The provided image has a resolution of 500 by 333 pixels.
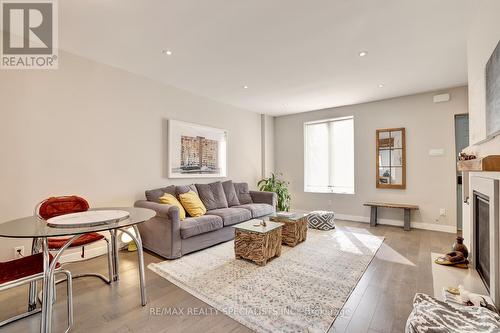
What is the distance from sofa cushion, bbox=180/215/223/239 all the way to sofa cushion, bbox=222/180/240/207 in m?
1.07

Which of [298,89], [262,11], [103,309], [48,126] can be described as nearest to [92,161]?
[48,126]

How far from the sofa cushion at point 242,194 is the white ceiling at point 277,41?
198 cm

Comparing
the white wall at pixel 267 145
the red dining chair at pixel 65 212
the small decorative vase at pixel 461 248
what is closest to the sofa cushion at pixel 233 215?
the red dining chair at pixel 65 212

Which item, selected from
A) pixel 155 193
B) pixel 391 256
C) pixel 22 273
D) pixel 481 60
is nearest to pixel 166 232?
pixel 155 193

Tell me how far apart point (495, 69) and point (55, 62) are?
13.9 feet

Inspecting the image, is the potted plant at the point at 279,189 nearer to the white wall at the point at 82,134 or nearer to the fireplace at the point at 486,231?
the white wall at the point at 82,134

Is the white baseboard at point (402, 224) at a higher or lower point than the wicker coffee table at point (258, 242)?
lower

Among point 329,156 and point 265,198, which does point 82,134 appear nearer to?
point 265,198

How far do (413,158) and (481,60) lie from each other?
2732 mm

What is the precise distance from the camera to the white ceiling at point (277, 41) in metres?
2.09

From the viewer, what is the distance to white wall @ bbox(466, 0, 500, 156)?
5.73ft

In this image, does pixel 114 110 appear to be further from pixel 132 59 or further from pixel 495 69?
pixel 495 69

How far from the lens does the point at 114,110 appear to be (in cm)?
328

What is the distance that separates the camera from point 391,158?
466 centimetres
